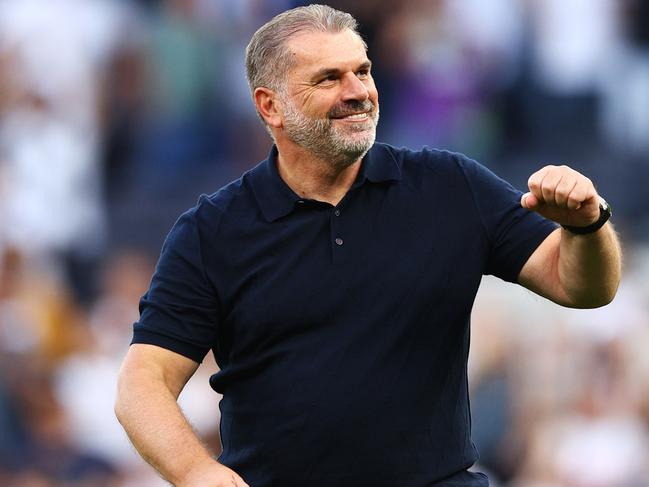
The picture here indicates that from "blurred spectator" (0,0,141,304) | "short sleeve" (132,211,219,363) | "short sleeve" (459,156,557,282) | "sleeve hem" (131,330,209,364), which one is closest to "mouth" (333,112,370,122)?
"short sleeve" (459,156,557,282)

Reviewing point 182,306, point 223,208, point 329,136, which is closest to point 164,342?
point 182,306

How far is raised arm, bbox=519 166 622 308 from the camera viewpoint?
13.0 feet

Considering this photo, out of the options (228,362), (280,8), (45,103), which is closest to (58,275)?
(45,103)

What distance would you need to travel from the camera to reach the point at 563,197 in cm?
395

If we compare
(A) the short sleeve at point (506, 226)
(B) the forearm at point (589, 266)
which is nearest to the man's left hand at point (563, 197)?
(B) the forearm at point (589, 266)

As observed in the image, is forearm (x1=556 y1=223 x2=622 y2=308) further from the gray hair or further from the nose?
the gray hair

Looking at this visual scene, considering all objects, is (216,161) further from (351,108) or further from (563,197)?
(563,197)

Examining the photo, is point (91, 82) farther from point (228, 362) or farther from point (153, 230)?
point (228, 362)

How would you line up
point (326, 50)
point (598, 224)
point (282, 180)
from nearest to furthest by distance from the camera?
point (598, 224) < point (326, 50) < point (282, 180)

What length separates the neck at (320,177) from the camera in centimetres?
452

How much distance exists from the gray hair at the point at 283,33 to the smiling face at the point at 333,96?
22 millimetres

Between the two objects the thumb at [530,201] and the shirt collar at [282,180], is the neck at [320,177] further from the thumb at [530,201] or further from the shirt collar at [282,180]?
the thumb at [530,201]

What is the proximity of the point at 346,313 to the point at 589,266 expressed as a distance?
2.23 feet

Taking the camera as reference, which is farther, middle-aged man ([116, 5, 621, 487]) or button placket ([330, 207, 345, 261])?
button placket ([330, 207, 345, 261])
